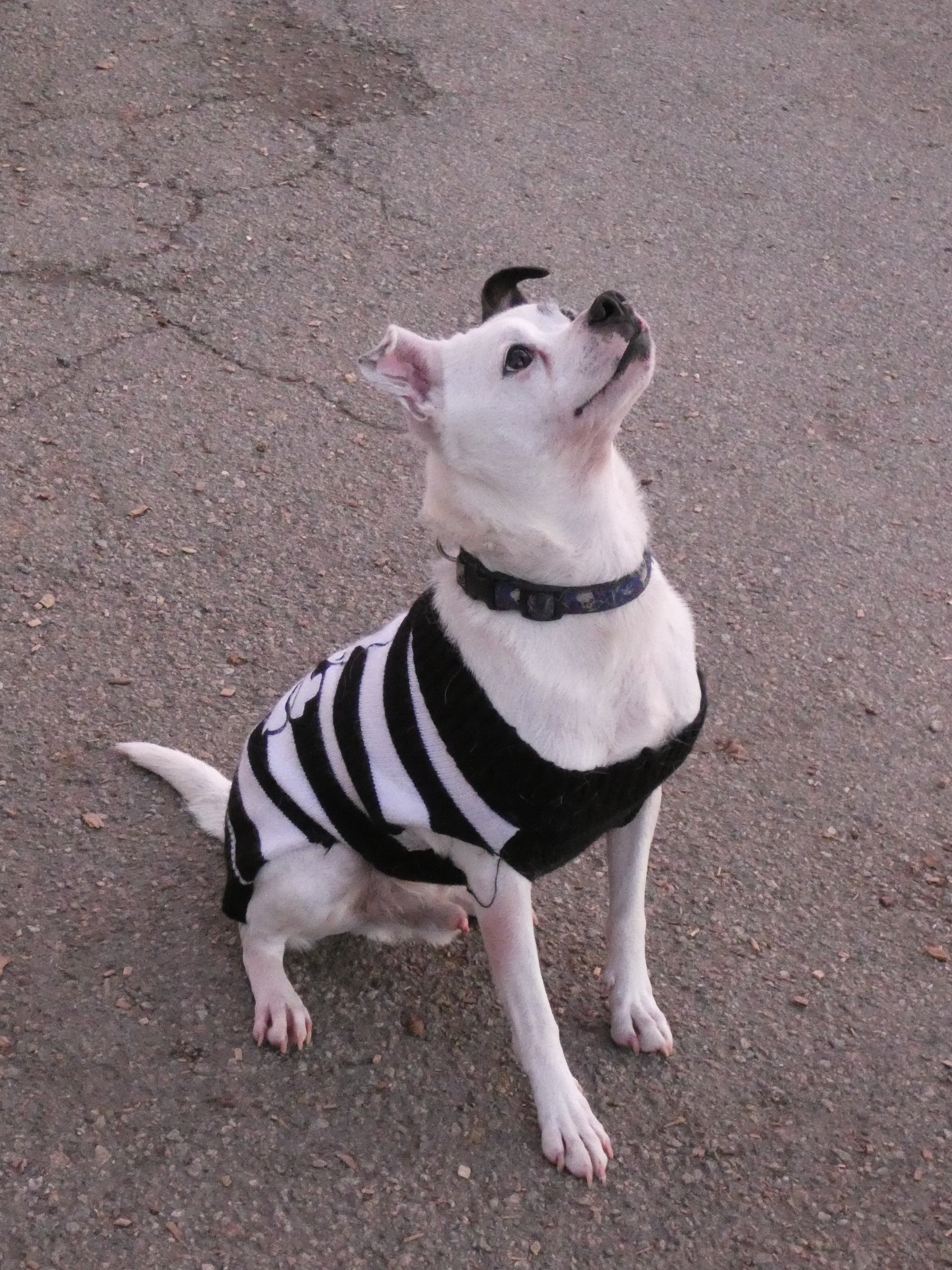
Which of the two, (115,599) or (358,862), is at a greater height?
(358,862)

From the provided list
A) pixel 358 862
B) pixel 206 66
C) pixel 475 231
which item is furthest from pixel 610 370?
pixel 206 66

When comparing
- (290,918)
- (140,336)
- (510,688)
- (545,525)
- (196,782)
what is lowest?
(140,336)

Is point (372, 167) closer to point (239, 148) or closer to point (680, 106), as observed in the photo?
point (239, 148)

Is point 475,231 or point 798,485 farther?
point 475,231

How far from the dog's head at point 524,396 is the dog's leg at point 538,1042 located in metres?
0.77

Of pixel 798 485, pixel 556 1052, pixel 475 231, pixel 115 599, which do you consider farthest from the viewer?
pixel 475 231

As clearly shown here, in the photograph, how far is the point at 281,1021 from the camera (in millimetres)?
Answer: 2730

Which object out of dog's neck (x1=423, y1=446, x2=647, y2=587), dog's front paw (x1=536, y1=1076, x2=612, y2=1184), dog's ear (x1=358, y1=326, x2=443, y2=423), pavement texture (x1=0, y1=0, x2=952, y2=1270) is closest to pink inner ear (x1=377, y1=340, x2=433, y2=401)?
dog's ear (x1=358, y1=326, x2=443, y2=423)

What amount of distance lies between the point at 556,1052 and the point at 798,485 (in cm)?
253

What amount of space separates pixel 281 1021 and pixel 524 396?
140cm

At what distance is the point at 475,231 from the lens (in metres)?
5.49

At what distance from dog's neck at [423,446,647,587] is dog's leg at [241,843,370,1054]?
0.73 meters

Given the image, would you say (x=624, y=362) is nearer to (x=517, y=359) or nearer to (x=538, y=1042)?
(x=517, y=359)

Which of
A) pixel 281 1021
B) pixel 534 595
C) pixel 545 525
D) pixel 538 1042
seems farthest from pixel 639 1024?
pixel 545 525
